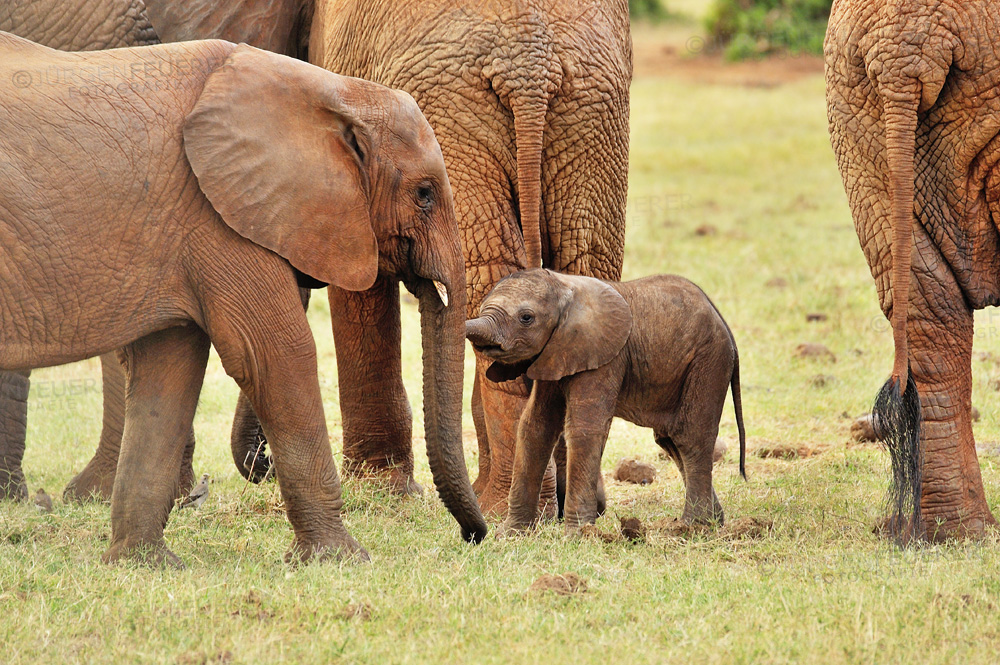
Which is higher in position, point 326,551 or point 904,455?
point 904,455

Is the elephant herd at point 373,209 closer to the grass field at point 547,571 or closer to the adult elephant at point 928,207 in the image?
the adult elephant at point 928,207

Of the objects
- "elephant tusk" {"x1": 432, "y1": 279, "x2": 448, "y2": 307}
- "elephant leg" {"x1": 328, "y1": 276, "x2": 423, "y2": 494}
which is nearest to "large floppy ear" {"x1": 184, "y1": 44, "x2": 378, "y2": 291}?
"elephant tusk" {"x1": 432, "y1": 279, "x2": 448, "y2": 307}

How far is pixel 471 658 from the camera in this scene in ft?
12.7

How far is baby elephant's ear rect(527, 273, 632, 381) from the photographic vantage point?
17.6ft

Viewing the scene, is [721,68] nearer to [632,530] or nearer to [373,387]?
[373,387]

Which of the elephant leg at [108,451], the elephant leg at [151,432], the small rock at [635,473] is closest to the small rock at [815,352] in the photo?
the small rock at [635,473]

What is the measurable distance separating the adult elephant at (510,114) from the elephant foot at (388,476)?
618mm

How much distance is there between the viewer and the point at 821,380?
27.7 ft

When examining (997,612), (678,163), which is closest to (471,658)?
(997,612)

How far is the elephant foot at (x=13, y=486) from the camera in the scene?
6188 mm

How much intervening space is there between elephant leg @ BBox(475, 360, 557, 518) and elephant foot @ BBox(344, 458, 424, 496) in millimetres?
636

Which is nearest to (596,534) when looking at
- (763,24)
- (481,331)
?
(481,331)

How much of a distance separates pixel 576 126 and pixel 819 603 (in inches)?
90.4

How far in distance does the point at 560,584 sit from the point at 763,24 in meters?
19.7
